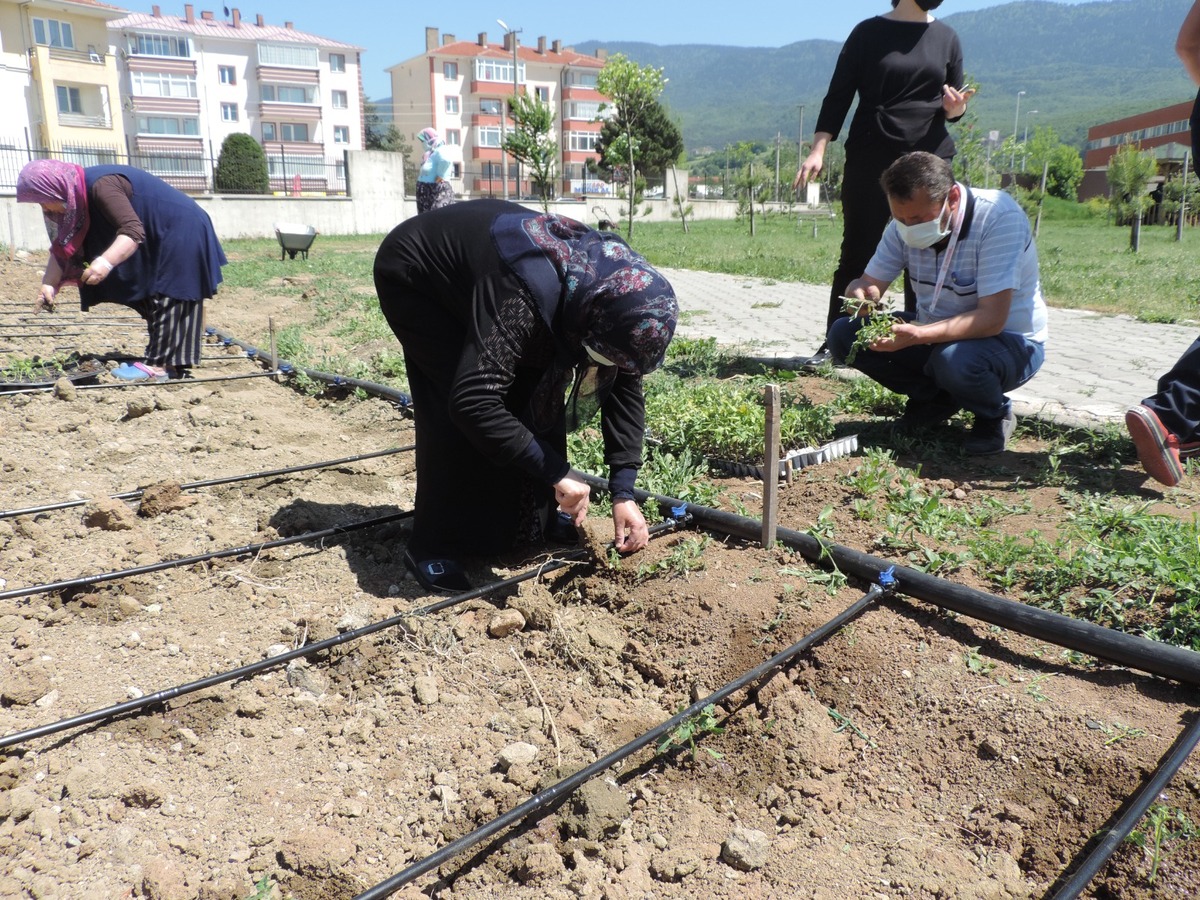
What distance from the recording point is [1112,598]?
85.0 inches

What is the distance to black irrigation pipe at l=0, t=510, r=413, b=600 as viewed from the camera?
2488mm

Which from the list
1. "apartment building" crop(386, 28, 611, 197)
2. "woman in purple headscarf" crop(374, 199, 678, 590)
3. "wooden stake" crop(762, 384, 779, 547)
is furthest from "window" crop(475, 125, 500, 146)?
Answer: "wooden stake" crop(762, 384, 779, 547)

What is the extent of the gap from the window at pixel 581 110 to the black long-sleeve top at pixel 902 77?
212ft

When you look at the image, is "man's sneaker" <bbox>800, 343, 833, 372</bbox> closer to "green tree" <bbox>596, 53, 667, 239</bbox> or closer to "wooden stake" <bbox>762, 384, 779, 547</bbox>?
"wooden stake" <bbox>762, 384, 779, 547</bbox>

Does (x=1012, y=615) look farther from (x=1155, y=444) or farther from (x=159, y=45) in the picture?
(x=159, y=45)

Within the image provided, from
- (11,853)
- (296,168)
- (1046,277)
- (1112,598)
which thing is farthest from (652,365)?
(296,168)

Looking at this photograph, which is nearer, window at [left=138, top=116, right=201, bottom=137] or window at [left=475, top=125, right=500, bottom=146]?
window at [left=138, top=116, right=201, bottom=137]

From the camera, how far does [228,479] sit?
3.39m

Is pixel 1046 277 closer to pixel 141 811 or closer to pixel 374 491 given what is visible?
pixel 374 491

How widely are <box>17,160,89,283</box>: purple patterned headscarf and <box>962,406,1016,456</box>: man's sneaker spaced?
4350 millimetres

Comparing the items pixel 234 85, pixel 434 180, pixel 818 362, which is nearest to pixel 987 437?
pixel 818 362

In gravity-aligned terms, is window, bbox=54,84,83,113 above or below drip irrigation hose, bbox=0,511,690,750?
above

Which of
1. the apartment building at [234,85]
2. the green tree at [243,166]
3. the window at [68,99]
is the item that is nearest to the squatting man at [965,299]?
the green tree at [243,166]

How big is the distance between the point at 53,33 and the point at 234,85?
14.8 meters
